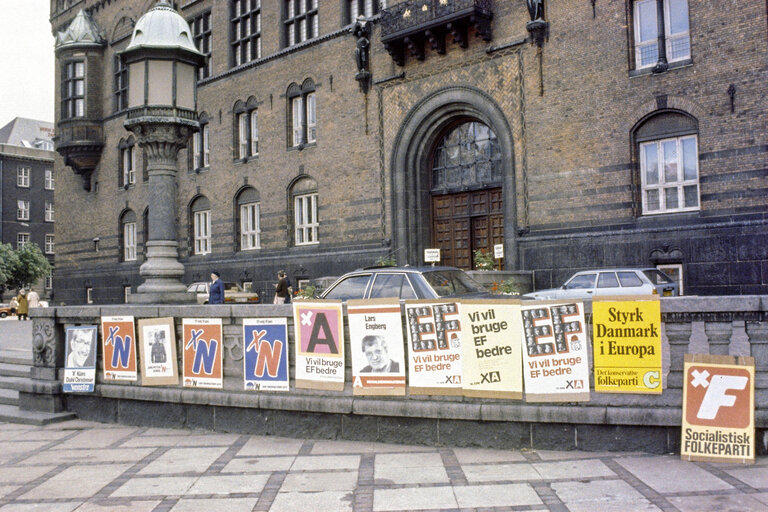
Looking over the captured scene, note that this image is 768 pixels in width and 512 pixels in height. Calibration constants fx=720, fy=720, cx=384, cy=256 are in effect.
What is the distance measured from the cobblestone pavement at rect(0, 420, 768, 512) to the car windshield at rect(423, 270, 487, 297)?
3.59 metres

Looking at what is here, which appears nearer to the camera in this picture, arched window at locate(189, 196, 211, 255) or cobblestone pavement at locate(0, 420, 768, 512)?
cobblestone pavement at locate(0, 420, 768, 512)

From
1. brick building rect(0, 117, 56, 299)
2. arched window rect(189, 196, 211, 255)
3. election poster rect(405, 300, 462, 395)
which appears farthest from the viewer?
brick building rect(0, 117, 56, 299)

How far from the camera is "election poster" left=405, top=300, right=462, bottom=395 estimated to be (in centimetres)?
754

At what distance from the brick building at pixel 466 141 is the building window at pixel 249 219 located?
0.10 meters

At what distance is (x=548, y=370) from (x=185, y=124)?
263 inches

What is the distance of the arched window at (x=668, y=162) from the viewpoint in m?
18.3

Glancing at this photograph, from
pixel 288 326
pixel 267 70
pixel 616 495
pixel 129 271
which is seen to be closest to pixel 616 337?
pixel 616 495

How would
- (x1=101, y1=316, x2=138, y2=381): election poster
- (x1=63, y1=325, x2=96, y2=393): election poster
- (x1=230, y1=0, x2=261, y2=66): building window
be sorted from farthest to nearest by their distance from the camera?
(x1=230, y1=0, x2=261, y2=66): building window
(x1=63, y1=325, x2=96, y2=393): election poster
(x1=101, y1=316, x2=138, y2=381): election poster

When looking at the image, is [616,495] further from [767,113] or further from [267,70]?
[267,70]

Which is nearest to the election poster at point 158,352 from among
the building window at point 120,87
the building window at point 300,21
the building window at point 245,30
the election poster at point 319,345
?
the election poster at point 319,345

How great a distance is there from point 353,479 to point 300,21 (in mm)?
24411

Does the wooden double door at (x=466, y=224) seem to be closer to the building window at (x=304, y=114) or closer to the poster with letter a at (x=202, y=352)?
the building window at (x=304, y=114)

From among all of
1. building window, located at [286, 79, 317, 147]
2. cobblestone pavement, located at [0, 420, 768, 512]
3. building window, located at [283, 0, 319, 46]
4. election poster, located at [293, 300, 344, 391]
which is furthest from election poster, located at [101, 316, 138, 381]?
building window, located at [283, 0, 319, 46]

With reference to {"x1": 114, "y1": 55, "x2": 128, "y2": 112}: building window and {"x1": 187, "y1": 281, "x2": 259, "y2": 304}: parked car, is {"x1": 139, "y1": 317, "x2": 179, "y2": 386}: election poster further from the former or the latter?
{"x1": 114, "y1": 55, "x2": 128, "y2": 112}: building window
